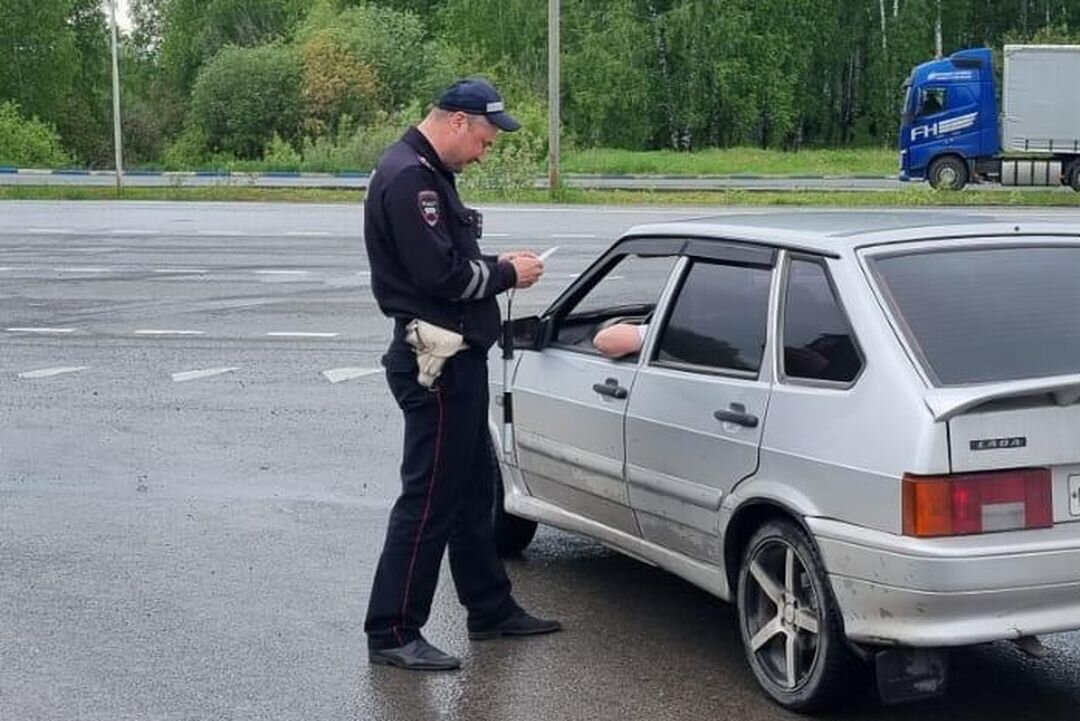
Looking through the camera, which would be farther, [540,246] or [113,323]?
[540,246]

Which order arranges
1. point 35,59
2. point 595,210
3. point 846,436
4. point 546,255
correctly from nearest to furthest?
1. point 846,436
2. point 546,255
3. point 595,210
4. point 35,59

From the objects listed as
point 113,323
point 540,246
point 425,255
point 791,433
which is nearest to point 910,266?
point 791,433

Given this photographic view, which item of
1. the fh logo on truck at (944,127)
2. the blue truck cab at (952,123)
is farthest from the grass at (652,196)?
the fh logo on truck at (944,127)

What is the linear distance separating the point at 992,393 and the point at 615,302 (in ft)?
8.50

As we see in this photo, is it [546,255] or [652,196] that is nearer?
[546,255]

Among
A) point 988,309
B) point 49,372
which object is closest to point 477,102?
point 988,309

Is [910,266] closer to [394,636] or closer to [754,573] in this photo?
[754,573]

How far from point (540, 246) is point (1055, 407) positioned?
1866cm

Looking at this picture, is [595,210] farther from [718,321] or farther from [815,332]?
[815,332]

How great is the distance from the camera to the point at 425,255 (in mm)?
5402

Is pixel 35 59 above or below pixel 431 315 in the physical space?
above

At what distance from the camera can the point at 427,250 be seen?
5402 millimetres

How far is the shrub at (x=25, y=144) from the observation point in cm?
6203

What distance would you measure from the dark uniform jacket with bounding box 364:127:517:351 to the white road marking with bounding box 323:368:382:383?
6.70 meters
